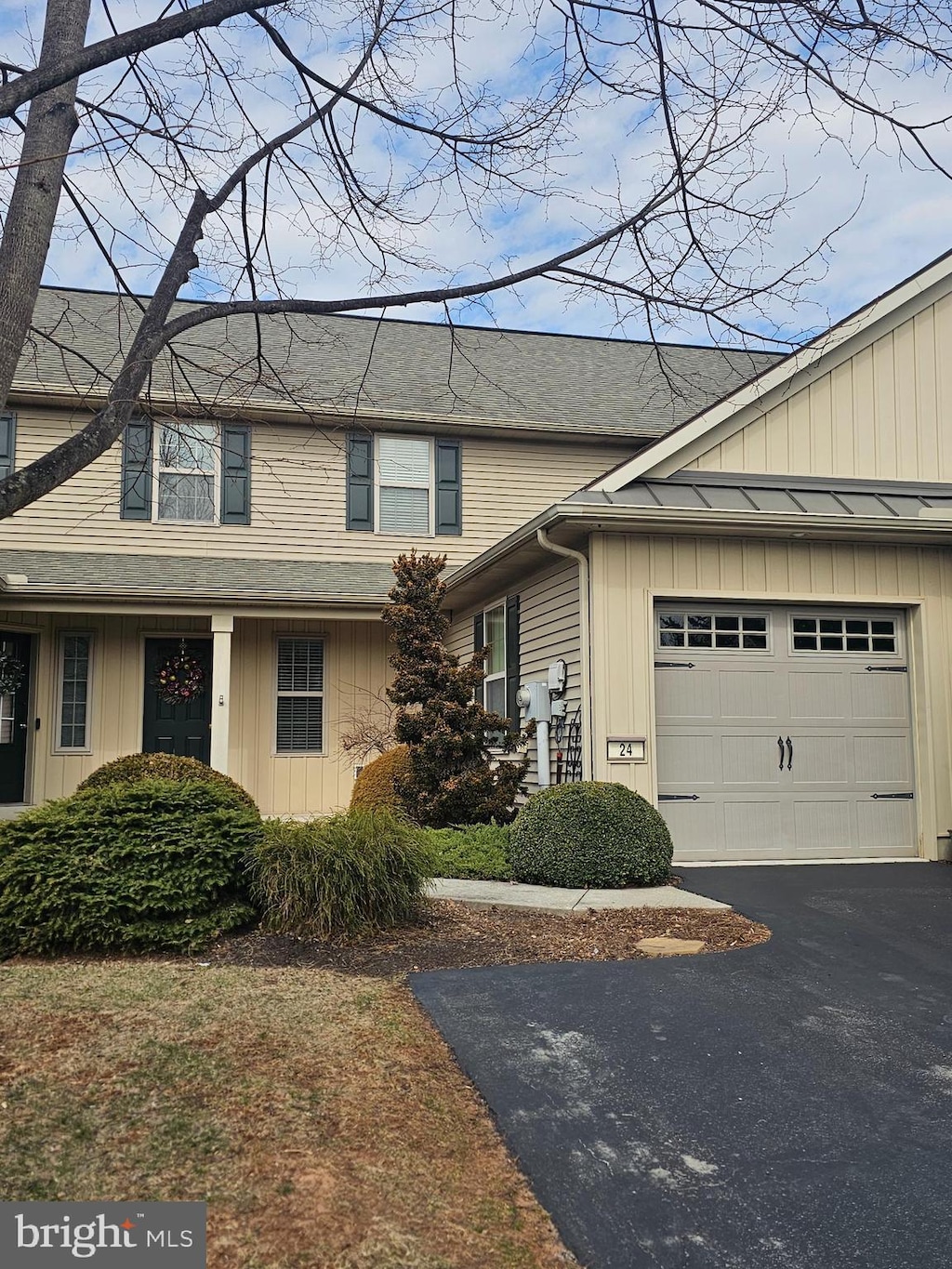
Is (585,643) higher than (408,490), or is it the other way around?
(408,490)

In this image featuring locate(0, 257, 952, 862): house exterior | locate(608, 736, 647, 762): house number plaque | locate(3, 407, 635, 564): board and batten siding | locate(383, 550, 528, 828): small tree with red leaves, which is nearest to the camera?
locate(608, 736, 647, 762): house number plaque

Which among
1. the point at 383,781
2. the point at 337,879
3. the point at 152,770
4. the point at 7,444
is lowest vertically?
the point at 337,879

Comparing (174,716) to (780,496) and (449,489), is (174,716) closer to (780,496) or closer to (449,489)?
(449,489)

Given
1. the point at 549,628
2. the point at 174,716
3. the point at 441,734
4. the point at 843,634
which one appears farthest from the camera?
the point at 174,716

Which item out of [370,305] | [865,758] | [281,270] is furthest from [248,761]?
[370,305]

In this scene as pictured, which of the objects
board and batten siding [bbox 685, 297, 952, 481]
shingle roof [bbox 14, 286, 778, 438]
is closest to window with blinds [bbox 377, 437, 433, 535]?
shingle roof [bbox 14, 286, 778, 438]

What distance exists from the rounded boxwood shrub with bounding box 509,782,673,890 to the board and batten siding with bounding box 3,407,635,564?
5.90 meters

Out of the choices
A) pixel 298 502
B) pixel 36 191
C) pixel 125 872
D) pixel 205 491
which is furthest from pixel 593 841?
pixel 205 491

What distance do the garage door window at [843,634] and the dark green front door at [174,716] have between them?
784cm

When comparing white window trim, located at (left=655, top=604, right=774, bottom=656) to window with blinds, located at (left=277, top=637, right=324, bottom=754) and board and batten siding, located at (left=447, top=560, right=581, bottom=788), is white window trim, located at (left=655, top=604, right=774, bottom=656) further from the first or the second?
window with blinds, located at (left=277, top=637, right=324, bottom=754)

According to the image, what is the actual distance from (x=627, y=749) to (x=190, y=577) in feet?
22.1

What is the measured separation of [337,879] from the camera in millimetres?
6523

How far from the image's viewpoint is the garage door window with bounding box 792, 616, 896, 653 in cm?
979

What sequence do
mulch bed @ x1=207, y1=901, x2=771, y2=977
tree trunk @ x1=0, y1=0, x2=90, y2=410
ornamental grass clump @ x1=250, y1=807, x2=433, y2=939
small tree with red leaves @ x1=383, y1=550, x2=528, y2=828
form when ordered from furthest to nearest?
1. small tree with red leaves @ x1=383, y1=550, x2=528, y2=828
2. ornamental grass clump @ x1=250, y1=807, x2=433, y2=939
3. mulch bed @ x1=207, y1=901, x2=771, y2=977
4. tree trunk @ x1=0, y1=0, x2=90, y2=410
